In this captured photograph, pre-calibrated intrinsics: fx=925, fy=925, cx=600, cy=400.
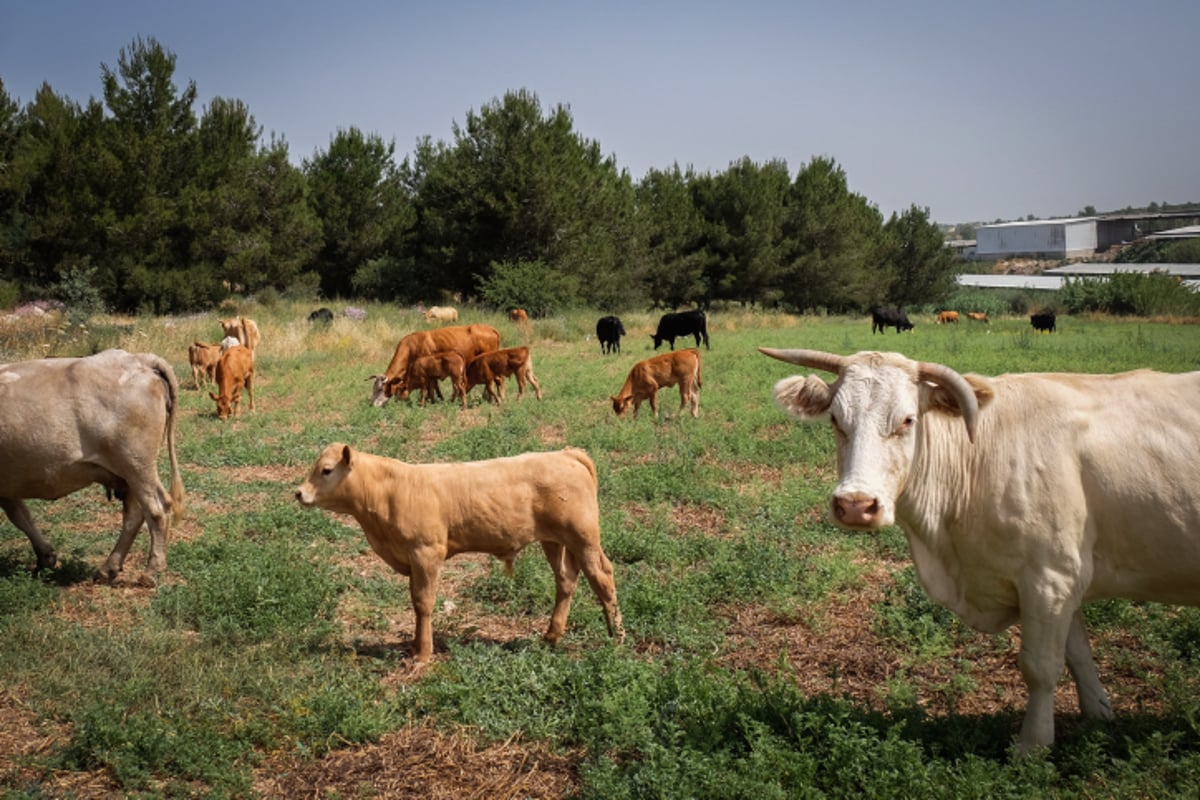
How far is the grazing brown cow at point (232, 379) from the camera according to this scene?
15672mm

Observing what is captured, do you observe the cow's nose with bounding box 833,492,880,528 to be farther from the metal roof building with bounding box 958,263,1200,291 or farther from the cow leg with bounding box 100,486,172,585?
the metal roof building with bounding box 958,263,1200,291

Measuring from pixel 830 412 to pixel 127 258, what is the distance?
3709 centimetres

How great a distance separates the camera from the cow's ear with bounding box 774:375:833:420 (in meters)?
4.78

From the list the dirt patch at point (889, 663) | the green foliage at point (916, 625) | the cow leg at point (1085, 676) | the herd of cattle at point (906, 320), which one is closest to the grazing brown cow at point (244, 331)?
the dirt patch at point (889, 663)

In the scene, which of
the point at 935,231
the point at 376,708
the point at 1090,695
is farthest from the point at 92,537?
the point at 935,231

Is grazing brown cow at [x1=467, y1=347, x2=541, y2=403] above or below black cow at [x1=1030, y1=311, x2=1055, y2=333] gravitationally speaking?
above

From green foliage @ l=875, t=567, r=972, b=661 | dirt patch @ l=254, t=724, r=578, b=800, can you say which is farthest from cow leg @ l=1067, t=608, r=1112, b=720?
dirt patch @ l=254, t=724, r=578, b=800

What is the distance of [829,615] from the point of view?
654 centimetres

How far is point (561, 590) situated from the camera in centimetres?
611

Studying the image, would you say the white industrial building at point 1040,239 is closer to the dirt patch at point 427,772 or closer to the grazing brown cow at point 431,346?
the grazing brown cow at point 431,346

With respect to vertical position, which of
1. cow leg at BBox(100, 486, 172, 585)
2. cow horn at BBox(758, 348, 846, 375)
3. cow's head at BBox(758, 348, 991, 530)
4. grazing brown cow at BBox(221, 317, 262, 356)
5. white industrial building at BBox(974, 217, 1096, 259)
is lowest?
cow leg at BBox(100, 486, 172, 585)

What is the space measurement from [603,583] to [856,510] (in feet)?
7.56

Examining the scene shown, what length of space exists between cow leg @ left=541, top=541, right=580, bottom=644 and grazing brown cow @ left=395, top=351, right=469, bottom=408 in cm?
1103

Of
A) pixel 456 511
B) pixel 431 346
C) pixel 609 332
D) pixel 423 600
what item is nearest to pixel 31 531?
pixel 423 600
